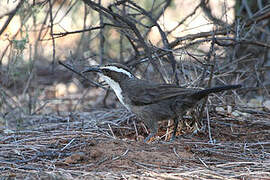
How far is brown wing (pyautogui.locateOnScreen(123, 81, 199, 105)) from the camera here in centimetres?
482

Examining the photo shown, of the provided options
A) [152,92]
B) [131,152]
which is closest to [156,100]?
[152,92]

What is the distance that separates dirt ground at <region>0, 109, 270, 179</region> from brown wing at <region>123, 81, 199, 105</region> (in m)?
0.60

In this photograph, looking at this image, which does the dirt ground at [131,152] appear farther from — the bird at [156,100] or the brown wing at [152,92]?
the brown wing at [152,92]

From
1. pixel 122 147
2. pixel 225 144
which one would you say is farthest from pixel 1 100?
pixel 225 144

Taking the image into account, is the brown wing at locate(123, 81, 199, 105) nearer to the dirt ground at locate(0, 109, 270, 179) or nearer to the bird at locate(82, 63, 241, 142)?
the bird at locate(82, 63, 241, 142)

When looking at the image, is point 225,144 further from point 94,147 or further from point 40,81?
point 40,81

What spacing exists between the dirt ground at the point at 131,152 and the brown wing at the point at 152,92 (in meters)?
0.60

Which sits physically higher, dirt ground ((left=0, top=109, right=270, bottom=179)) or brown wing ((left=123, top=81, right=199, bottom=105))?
brown wing ((left=123, top=81, right=199, bottom=105))

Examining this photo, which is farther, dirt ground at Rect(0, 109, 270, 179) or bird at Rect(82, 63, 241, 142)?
bird at Rect(82, 63, 241, 142)

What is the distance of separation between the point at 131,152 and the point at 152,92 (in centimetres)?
117

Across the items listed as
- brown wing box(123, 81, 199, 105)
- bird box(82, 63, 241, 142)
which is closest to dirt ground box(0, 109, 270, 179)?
bird box(82, 63, 241, 142)

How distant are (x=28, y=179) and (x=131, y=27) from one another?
301cm

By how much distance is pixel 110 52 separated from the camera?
898 cm

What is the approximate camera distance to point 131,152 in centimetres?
407
